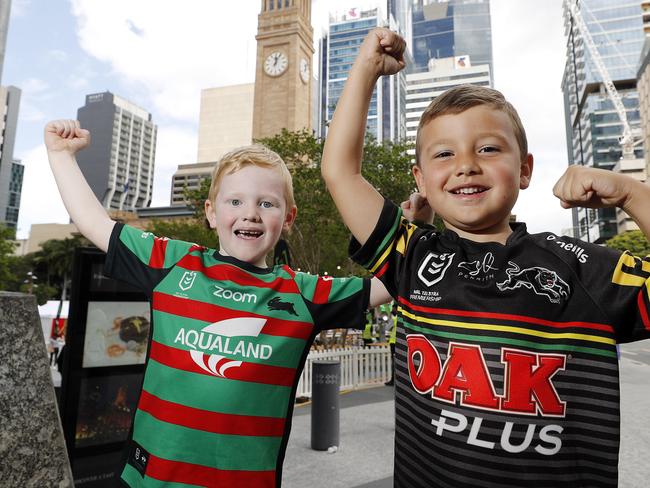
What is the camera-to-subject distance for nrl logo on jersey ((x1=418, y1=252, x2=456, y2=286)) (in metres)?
1.28

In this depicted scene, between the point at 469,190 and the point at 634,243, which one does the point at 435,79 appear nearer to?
the point at 634,243

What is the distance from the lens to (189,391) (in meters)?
1.50

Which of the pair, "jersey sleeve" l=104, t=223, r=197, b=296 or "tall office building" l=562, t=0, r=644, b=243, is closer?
"jersey sleeve" l=104, t=223, r=197, b=296

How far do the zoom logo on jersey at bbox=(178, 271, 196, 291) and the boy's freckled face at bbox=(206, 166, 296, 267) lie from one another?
6.6 inches

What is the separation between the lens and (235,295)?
5.37 ft

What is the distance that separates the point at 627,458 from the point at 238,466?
5.54 m

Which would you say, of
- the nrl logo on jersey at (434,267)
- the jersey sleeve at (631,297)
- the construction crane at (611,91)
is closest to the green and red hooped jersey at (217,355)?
the nrl logo on jersey at (434,267)

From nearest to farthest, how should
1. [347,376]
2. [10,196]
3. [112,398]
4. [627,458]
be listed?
[112,398], [627,458], [347,376], [10,196]

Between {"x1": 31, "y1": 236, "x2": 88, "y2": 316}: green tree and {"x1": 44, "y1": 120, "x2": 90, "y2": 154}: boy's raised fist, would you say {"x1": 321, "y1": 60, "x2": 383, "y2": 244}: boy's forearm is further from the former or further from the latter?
{"x1": 31, "y1": 236, "x2": 88, "y2": 316}: green tree

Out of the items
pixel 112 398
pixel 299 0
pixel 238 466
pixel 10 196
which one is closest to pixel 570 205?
pixel 238 466

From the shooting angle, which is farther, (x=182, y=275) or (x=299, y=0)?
(x=299, y=0)

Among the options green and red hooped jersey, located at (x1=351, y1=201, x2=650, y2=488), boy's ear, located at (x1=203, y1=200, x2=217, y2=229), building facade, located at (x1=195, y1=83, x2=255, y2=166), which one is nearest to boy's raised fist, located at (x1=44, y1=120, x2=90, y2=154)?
boy's ear, located at (x1=203, y1=200, x2=217, y2=229)

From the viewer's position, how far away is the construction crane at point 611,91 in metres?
77.4

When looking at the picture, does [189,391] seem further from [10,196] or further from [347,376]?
[10,196]
